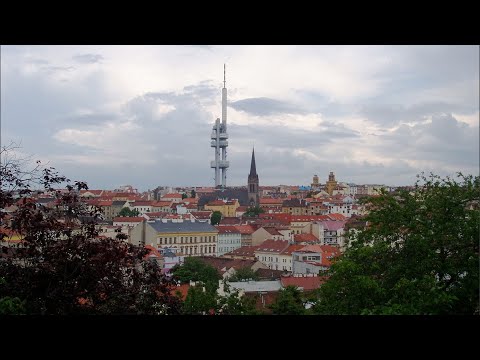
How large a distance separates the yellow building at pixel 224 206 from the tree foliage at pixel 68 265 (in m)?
19.0

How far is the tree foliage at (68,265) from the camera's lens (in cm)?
299

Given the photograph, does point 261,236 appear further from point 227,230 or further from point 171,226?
point 171,226

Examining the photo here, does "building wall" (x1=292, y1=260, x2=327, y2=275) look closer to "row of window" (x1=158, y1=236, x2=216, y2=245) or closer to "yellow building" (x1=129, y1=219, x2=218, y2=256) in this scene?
"yellow building" (x1=129, y1=219, x2=218, y2=256)

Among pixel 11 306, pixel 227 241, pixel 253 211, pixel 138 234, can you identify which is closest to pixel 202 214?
pixel 227 241

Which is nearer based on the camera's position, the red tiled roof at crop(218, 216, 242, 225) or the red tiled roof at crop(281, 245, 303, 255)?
the red tiled roof at crop(281, 245, 303, 255)

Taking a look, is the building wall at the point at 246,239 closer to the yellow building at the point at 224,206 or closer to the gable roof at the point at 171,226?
the gable roof at the point at 171,226

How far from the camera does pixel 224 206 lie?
85.6 ft

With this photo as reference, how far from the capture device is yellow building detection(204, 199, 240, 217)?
75.6ft

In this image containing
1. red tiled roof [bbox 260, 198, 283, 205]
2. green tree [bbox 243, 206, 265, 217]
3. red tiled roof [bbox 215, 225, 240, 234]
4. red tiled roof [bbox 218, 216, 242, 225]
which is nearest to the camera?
red tiled roof [bbox 215, 225, 240, 234]

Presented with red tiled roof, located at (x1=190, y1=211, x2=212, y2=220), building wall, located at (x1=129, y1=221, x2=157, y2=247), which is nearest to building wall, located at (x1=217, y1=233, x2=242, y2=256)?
red tiled roof, located at (x1=190, y1=211, x2=212, y2=220)

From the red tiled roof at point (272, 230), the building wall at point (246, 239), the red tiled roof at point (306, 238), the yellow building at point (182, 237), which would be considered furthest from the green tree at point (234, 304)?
the red tiled roof at point (272, 230)

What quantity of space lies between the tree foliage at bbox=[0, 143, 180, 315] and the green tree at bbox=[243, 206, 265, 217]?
77.6ft

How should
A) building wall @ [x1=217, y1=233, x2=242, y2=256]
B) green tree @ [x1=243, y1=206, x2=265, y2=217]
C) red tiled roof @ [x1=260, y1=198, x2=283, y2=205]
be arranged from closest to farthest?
building wall @ [x1=217, y1=233, x2=242, y2=256], red tiled roof @ [x1=260, y1=198, x2=283, y2=205], green tree @ [x1=243, y1=206, x2=265, y2=217]
